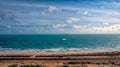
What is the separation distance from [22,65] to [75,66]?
8.12 metres

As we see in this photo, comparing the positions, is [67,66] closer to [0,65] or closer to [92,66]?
[92,66]

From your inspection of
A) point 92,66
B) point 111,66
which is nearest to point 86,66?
point 92,66

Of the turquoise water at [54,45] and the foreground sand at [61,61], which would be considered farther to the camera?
the turquoise water at [54,45]

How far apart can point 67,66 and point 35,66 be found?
4.81 meters

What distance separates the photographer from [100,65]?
3384cm

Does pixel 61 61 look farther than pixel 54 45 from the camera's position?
No

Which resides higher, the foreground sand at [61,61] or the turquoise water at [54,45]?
the foreground sand at [61,61]

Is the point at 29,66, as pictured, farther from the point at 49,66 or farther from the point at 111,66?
the point at 111,66

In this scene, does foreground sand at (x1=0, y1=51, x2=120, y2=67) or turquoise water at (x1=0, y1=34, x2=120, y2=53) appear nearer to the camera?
foreground sand at (x1=0, y1=51, x2=120, y2=67)

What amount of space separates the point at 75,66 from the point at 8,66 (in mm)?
10098

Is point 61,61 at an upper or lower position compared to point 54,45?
upper

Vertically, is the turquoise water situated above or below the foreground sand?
below

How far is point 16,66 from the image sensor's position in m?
33.0

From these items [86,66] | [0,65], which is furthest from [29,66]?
[86,66]
